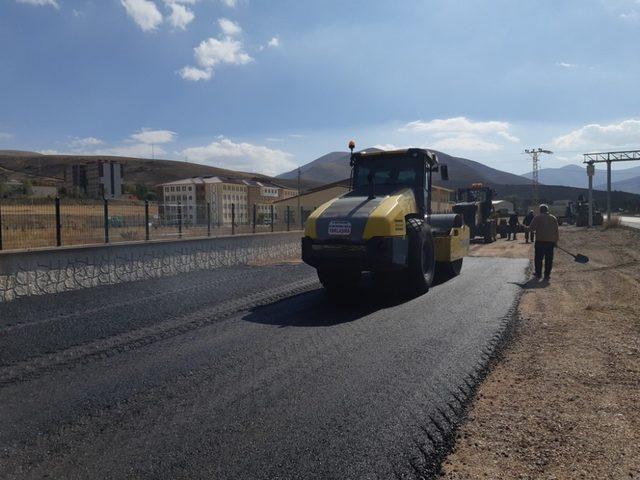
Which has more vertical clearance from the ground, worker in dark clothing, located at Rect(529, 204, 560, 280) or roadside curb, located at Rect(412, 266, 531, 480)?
worker in dark clothing, located at Rect(529, 204, 560, 280)

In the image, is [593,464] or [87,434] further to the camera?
[87,434]

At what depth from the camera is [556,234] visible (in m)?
12.0

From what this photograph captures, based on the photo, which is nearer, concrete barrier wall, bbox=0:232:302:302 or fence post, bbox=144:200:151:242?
concrete barrier wall, bbox=0:232:302:302

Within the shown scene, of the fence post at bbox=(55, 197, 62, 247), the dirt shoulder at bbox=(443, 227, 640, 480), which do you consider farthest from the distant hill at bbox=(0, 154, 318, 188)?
the dirt shoulder at bbox=(443, 227, 640, 480)

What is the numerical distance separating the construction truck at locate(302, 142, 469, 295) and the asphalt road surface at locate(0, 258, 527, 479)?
0.76 m

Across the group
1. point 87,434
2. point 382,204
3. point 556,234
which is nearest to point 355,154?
point 382,204

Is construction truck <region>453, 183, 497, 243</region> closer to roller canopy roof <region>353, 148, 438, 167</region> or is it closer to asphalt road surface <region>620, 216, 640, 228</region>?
roller canopy roof <region>353, 148, 438, 167</region>

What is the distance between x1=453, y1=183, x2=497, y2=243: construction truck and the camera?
2391cm

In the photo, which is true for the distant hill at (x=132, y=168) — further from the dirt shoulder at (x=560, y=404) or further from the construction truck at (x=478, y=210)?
the dirt shoulder at (x=560, y=404)

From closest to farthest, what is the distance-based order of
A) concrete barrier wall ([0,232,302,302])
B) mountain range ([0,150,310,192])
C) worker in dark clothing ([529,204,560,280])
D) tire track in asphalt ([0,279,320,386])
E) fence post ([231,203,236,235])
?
1. tire track in asphalt ([0,279,320,386])
2. concrete barrier wall ([0,232,302,302])
3. worker in dark clothing ([529,204,560,280])
4. fence post ([231,203,236,235])
5. mountain range ([0,150,310,192])

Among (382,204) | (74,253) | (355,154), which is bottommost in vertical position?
(74,253)

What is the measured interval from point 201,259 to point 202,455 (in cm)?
1207

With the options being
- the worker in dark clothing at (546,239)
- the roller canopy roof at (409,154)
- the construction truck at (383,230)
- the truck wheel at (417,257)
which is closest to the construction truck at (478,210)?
the worker in dark clothing at (546,239)

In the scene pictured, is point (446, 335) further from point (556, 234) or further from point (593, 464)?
point (556, 234)
